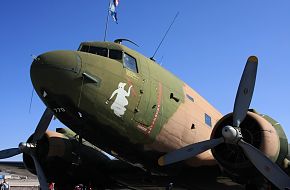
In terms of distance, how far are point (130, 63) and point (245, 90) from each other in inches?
133

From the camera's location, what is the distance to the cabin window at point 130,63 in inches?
431

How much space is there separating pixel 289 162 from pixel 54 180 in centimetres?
847

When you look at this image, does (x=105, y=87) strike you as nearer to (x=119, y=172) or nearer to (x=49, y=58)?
(x=49, y=58)

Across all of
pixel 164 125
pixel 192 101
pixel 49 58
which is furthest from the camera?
pixel 192 101

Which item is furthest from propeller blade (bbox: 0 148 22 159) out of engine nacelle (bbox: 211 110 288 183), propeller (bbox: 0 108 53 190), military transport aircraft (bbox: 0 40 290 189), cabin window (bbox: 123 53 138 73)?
engine nacelle (bbox: 211 110 288 183)

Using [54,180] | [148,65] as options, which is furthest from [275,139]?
[54,180]

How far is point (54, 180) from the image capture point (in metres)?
14.4

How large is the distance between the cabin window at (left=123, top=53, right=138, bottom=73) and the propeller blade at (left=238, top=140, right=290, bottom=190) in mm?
3635

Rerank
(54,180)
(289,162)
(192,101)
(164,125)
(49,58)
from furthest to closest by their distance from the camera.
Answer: (54,180) < (192,101) < (164,125) < (289,162) < (49,58)

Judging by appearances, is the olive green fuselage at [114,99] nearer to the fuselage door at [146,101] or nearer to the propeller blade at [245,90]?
the fuselage door at [146,101]

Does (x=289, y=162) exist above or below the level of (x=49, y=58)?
below

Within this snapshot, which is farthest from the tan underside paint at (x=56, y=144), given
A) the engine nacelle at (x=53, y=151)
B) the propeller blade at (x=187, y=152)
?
the propeller blade at (x=187, y=152)

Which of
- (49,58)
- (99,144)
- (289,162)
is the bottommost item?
(289,162)

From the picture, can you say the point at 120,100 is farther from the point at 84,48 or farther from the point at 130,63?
the point at 84,48
